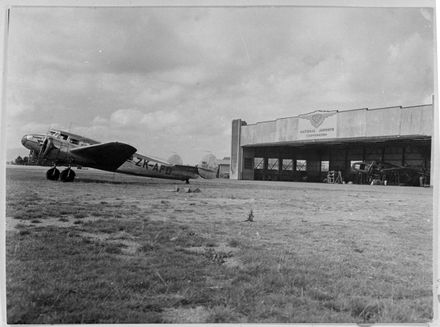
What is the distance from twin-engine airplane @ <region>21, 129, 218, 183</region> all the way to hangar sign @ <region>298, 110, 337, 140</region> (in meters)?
1.28

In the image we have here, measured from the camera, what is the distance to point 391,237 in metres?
3.47

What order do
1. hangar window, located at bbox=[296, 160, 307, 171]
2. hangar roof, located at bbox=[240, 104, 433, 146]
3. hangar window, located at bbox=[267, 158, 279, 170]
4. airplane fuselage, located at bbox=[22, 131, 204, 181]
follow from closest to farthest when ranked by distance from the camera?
hangar roof, located at bbox=[240, 104, 433, 146], airplane fuselage, located at bbox=[22, 131, 204, 181], hangar window, located at bbox=[267, 158, 279, 170], hangar window, located at bbox=[296, 160, 307, 171]

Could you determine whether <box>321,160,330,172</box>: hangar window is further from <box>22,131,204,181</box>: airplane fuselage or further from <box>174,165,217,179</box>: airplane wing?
<box>22,131,204,181</box>: airplane fuselage

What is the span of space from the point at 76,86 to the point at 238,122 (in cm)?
170

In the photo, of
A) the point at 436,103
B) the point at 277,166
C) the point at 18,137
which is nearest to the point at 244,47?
the point at 436,103

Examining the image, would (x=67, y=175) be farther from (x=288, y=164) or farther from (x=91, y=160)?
(x=288, y=164)

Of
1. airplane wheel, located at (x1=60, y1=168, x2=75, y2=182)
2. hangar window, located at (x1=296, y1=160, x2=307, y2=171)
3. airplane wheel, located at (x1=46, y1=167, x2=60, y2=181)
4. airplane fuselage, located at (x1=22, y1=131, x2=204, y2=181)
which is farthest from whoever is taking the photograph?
hangar window, located at (x1=296, y1=160, x2=307, y2=171)

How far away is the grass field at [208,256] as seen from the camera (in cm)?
287

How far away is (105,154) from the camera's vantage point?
4379mm

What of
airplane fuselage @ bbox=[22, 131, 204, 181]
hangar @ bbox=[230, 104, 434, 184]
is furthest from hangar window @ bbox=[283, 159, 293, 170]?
airplane fuselage @ bbox=[22, 131, 204, 181]

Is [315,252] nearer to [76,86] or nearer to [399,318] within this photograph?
[399,318]

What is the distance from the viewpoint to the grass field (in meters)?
2.87

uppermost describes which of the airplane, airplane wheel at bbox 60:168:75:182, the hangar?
the hangar

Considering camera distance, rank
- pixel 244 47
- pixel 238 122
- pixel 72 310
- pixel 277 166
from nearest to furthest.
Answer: pixel 72 310 → pixel 244 47 → pixel 238 122 → pixel 277 166
